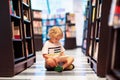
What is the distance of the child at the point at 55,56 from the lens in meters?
3.06

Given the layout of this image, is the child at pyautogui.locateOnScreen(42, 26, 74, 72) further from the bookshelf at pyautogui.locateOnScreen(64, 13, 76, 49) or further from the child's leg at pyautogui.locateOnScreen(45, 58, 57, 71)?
the bookshelf at pyautogui.locateOnScreen(64, 13, 76, 49)

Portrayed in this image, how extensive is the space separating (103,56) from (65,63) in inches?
28.5

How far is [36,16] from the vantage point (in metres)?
7.76

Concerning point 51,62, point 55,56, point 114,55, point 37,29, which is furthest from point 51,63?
point 37,29

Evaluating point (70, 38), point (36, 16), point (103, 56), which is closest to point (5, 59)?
point (103, 56)

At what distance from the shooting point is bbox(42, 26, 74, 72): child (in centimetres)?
306

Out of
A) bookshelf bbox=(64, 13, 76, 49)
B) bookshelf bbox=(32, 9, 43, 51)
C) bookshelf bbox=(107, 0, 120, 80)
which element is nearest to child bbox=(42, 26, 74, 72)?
bookshelf bbox=(107, 0, 120, 80)

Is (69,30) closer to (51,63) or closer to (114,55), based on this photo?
(51,63)

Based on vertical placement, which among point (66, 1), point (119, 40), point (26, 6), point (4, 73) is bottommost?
point (4, 73)

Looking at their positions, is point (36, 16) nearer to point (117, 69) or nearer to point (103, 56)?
point (103, 56)

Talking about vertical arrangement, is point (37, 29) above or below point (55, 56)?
above

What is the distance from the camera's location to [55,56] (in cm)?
317

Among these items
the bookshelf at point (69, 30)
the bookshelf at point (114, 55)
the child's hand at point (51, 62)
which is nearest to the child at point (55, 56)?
the child's hand at point (51, 62)

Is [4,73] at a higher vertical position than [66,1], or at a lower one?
lower
